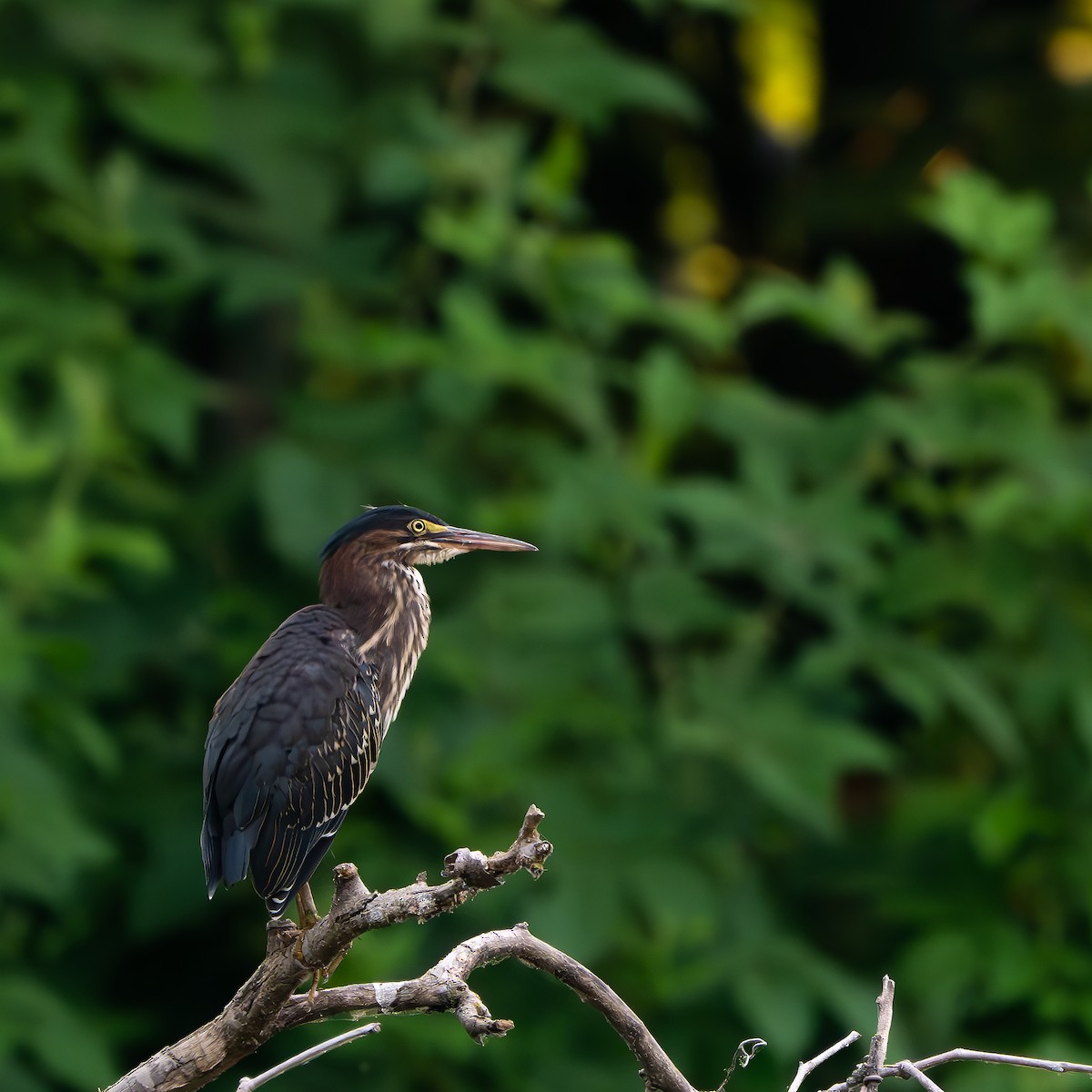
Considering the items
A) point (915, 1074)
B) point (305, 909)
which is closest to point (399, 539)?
point (305, 909)

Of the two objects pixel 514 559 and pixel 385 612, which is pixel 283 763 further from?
pixel 514 559

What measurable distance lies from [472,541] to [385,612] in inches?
8.3

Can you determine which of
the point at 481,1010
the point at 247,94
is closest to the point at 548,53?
the point at 247,94

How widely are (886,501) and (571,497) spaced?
126cm

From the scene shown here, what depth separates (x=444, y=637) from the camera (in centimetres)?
472

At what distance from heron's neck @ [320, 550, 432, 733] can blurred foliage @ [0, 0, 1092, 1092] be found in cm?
121

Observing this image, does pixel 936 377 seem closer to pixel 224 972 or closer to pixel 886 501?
pixel 886 501

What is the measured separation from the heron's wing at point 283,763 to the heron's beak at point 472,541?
0.37 metres

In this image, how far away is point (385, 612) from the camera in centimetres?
323

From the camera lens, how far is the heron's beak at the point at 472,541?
319 cm

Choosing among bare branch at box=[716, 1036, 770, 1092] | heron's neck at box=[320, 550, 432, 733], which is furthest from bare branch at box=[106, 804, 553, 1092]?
heron's neck at box=[320, 550, 432, 733]

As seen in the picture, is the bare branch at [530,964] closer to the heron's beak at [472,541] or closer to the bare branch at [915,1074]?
the bare branch at [915,1074]

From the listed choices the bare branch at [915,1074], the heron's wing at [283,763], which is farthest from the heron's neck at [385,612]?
the bare branch at [915,1074]

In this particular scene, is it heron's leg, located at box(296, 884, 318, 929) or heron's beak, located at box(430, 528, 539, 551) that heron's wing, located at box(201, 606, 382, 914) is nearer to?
heron's leg, located at box(296, 884, 318, 929)
